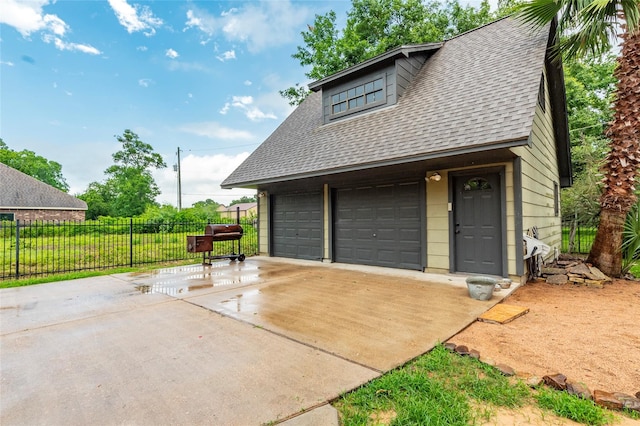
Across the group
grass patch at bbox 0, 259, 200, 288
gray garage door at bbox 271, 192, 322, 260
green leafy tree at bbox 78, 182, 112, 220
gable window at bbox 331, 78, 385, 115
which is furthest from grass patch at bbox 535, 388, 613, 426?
green leafy tree at bbox 78, 182, 112, 220

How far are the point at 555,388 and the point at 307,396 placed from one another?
1780mm

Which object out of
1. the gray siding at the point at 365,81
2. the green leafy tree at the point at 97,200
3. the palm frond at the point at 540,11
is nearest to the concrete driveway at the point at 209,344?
the gray siding at the point at 365,81

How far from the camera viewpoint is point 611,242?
6207 millimetres

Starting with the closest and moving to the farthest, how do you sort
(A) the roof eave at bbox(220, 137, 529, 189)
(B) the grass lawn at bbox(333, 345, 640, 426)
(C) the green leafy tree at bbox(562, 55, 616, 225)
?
(B) the grass lawn at bbox(333, 345, 640, 426) → (A) the roof eave at bbox(220, 137, 529, 189) → (C) the green leafy tree at bbox(562, 55, 616, 225)

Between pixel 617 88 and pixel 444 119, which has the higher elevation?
pixel 617 88

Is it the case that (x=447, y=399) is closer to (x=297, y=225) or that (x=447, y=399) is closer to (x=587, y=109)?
(x=297, y=225)

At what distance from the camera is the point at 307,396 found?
207 centimetres

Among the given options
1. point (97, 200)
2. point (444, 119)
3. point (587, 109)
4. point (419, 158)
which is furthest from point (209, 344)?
point (97, 200)

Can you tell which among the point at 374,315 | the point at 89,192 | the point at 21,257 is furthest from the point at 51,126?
the point at 374,315

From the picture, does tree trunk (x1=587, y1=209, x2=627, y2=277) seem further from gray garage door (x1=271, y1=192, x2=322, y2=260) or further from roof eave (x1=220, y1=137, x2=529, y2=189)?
gray garage door (x1=271, y1=192, x2=322, y2=260)

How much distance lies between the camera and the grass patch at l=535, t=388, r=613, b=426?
183cm

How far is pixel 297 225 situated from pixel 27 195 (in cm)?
2435

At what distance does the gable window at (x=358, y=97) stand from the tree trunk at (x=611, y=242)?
18.3ft

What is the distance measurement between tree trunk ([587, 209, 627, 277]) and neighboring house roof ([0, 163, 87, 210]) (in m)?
30.5
